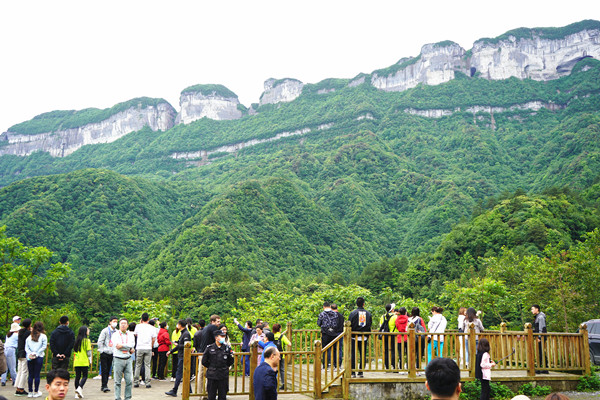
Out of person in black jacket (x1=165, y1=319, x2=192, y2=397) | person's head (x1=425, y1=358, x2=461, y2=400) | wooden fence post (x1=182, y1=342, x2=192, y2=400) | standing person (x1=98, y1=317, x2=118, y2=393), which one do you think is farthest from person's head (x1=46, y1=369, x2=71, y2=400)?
person in black jacket (x1=165, y1=319, x2=192, y2=397)

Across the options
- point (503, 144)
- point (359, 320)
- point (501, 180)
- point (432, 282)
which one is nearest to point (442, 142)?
point (503, 144)

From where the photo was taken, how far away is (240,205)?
84.9 metres

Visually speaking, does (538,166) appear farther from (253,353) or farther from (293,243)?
(253,353)

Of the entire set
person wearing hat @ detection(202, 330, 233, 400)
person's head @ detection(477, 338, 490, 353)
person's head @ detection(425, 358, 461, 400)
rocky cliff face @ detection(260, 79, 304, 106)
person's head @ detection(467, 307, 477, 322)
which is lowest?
person wearing hat @ detection(202, 330, 233, 400)

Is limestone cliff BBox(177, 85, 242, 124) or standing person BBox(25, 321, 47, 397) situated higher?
limestone cliff BBox(177, 85, 242, 124)

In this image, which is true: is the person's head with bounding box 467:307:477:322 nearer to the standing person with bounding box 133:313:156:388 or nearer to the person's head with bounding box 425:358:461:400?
the standing person with bounding box 133:313:156:388

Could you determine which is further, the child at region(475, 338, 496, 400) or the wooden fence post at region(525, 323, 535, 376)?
the wooden fence post at region(525, 323, 535, 376)

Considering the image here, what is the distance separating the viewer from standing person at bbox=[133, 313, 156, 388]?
1326cm

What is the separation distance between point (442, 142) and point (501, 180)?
26.7 metres

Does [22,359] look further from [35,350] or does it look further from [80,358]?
[80,358]

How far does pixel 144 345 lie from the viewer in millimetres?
13320

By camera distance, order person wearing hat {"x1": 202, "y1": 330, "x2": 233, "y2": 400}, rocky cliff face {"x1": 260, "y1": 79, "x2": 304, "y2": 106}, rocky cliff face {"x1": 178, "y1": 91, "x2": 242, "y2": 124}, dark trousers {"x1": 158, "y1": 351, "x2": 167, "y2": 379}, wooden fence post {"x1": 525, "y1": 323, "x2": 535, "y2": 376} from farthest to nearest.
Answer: rocky cliff face {"x1": 178, "y1": 91, "x2": 242, "y2": 124} < rocky cliff face {"x1": 260, "y1": 79, "x2": 304, "y2": 106} < dark trousers {"x1": 158, "y1": 351, "x2": 167, "y2": 379} < wooden fence post {"x1": 525, "y1": 323, "x2": 535, "y2": 376} < person wearing hat {"x1": 202, "y1": 330, "x2": 233, "y2": 400}

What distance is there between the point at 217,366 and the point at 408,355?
469 centimetres

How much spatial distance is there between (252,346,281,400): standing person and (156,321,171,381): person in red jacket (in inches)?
315
